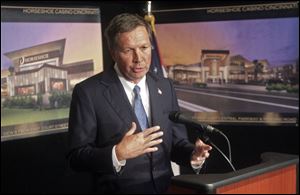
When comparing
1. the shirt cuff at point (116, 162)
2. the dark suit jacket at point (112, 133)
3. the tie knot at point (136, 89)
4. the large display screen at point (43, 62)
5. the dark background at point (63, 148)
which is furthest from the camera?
the dark background at point (63, 148)

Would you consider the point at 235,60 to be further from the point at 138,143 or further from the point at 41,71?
the point at 138,143

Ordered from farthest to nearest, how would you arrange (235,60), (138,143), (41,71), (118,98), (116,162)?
(235,60) < (41,71) < (118,98) < (116,162) < (138,143)

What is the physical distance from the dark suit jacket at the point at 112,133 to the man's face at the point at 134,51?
0.32 feet

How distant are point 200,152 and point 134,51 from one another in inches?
20.2

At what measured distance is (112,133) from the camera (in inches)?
74.3

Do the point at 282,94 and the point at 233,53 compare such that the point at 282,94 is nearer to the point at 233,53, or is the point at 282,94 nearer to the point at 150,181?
the point at 233,53

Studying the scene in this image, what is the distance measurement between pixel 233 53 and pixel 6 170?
1.93m

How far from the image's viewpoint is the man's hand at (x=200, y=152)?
179cm

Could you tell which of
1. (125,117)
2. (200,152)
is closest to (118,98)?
(125,117)

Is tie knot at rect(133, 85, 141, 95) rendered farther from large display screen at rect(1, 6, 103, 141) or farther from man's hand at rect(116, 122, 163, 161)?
large display screen at rect(1, 6, 103, 141)

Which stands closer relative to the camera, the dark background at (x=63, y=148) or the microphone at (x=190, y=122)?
the microphone at (x=190, y=122)

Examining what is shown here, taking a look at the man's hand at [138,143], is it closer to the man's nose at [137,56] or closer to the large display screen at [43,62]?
the man's nose at [137,56]

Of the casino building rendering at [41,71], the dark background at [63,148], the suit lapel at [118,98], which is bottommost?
the dark background at [63,148]

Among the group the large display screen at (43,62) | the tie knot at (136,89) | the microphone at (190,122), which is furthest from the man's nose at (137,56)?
the large display screen at (43,62)
